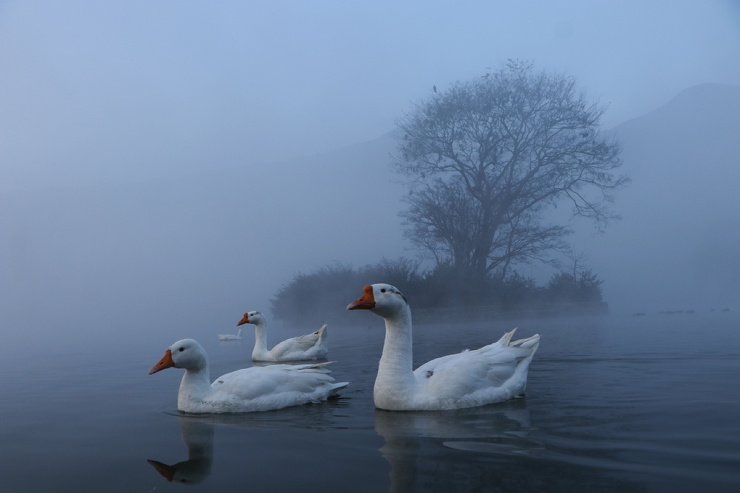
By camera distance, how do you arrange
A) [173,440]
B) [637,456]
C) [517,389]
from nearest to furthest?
[637,456] → [173,440] → [517,389]

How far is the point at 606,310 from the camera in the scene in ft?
73.5

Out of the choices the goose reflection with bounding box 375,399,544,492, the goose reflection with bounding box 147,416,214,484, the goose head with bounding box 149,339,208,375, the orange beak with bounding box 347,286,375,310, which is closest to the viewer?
the goose reflection with bounding box 375,399,544,492

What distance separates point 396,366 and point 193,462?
6.32 ft

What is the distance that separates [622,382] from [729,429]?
2.15 m

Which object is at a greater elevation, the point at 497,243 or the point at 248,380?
the point at 497,243

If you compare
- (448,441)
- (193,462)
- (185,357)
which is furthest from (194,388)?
(448,441)

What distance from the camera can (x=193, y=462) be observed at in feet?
12.1

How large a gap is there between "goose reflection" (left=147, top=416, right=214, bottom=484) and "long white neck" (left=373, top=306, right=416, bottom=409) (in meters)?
1.31

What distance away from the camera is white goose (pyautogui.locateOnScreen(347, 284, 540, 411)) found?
508 cm

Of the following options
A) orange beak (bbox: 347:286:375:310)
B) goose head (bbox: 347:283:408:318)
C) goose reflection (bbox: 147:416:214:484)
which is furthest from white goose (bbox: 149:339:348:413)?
orange beak (bbox: 347:286:375:310)

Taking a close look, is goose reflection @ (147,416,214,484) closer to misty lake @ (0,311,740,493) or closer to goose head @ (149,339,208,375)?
misty lake @ (0,311,740,493)

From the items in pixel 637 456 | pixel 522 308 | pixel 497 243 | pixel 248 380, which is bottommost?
pixel 637 456

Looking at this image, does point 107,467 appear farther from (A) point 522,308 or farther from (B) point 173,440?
(A) point 522,308

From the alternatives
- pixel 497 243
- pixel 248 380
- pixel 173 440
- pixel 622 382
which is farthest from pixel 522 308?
pixel 173 440
